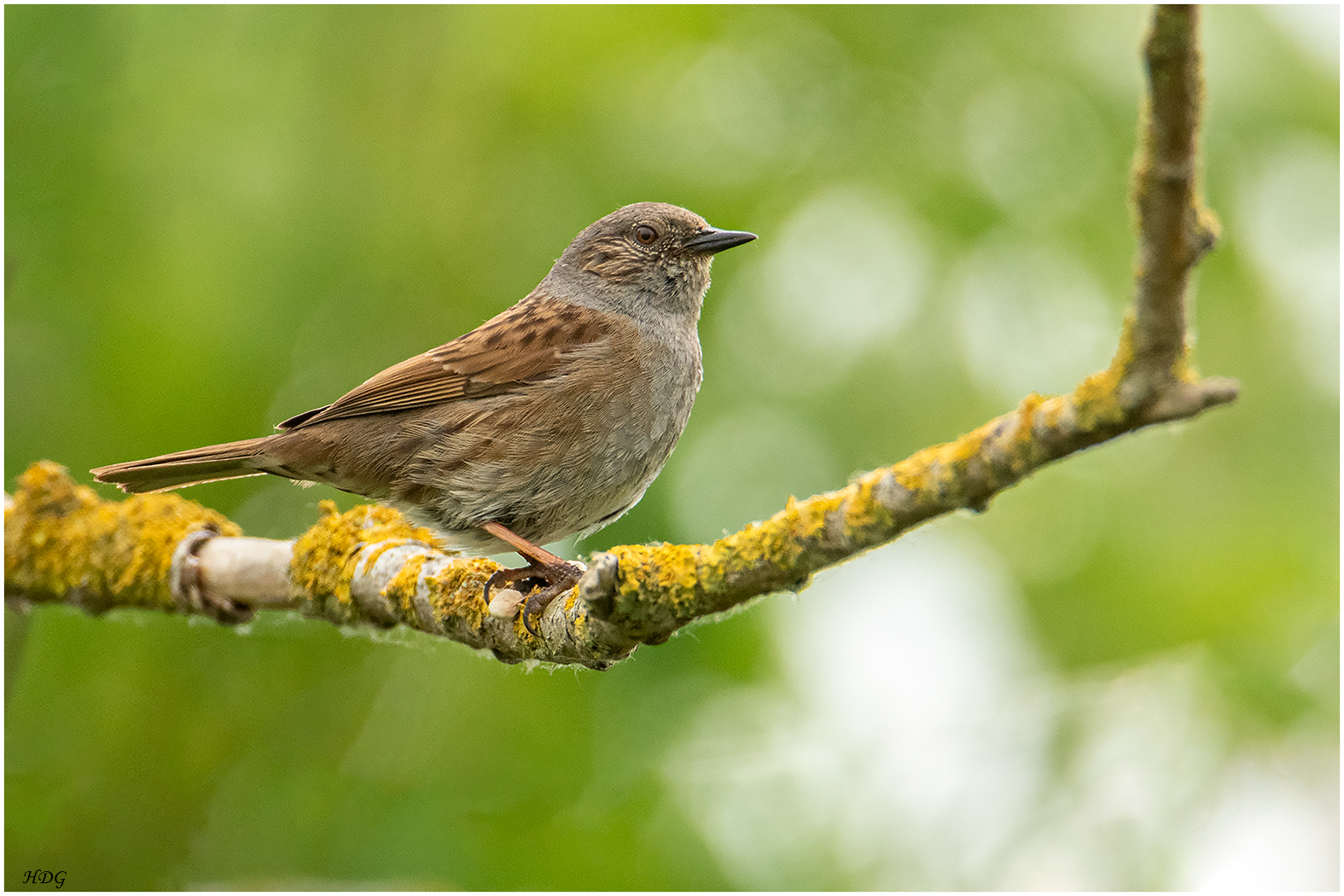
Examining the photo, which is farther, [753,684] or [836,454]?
[836,454]

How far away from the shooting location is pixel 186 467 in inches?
174

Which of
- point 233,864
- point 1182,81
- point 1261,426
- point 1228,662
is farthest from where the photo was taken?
point 1261,426

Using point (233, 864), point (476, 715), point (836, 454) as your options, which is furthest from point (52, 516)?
point (836, 454)

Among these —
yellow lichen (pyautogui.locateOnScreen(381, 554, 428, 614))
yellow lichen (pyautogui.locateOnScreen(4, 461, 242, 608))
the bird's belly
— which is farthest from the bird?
yellow lichen (pyautogui.locateOnScreen(4, 461, 242, 608))

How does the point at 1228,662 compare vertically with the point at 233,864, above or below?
above

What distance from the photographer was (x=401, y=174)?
20.6ft

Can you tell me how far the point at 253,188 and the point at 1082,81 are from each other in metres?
4.53

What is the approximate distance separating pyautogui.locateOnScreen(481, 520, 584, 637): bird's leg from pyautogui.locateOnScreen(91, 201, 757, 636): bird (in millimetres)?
17

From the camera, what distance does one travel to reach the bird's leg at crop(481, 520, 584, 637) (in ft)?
11.1

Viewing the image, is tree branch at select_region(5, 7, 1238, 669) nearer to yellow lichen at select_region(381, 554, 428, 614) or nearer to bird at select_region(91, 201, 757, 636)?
yellow lichen at select_region(381, 554, 428, 614)

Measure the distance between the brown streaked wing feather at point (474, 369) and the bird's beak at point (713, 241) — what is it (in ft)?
2.00

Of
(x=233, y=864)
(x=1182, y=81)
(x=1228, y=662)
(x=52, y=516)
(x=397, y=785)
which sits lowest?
(x=233, y=864)

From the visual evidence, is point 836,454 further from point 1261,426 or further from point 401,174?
point 401,174

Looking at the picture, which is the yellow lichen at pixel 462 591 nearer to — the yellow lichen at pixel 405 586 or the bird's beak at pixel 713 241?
the yellow lichen at pixel 405 586
